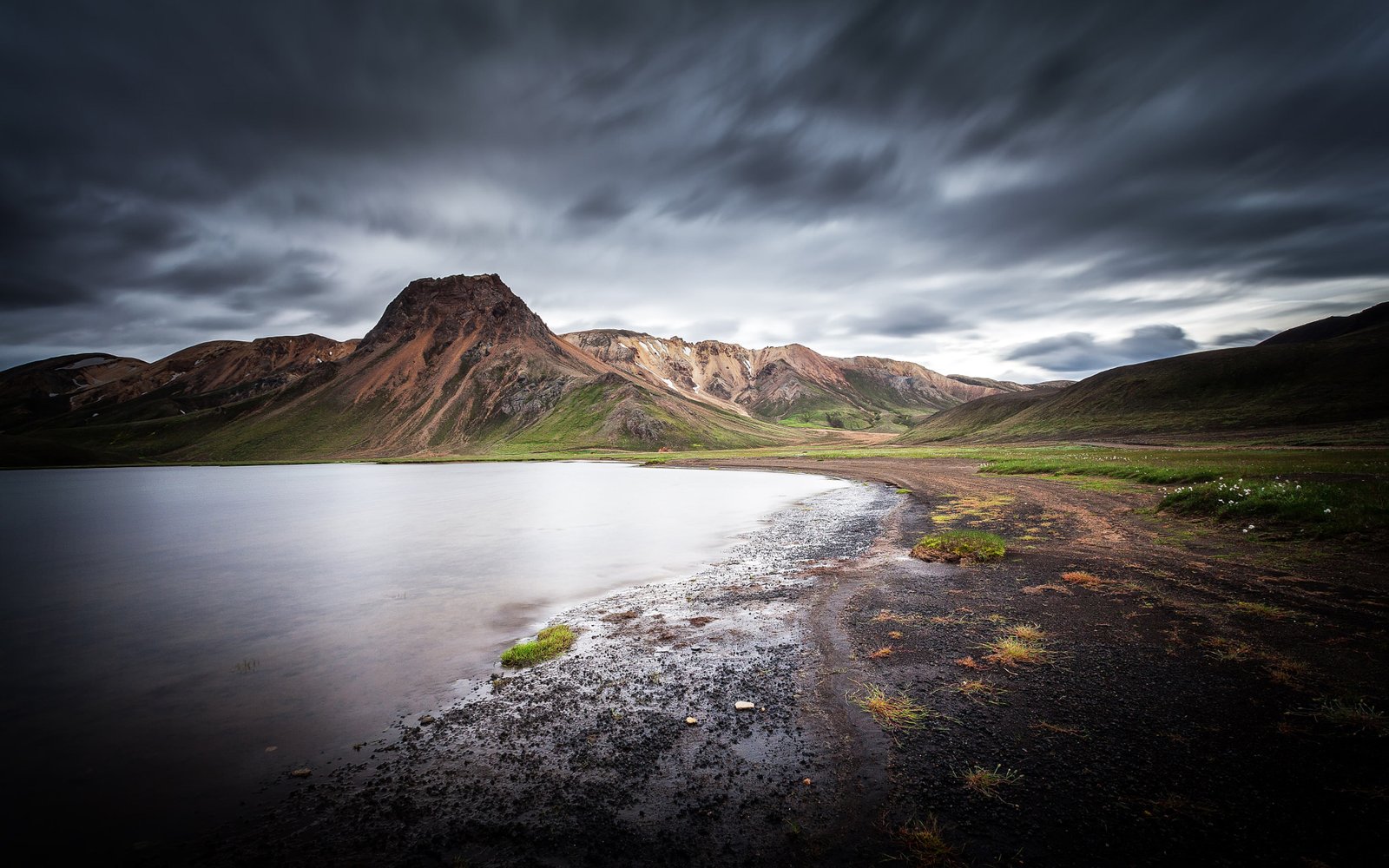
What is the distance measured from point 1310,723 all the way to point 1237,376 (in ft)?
693

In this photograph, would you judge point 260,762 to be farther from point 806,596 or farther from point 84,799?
point 806,596

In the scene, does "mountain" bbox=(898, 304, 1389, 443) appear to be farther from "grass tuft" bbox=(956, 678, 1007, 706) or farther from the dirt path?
"grass tuft" bbox=(956, 678, 1007, 706)

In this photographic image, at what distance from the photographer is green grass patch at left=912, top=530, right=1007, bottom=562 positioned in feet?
67.4

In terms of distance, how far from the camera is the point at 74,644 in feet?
55.3

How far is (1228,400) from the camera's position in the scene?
14300 cm

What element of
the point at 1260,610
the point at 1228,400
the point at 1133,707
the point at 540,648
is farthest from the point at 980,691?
the point at 1228,400

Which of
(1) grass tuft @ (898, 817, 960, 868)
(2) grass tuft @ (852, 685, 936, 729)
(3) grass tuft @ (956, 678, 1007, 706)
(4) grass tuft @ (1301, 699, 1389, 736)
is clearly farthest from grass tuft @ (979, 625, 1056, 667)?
(1) grass tuft @ (898, 817, 960, 868)

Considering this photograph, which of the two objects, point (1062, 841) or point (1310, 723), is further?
point (1310, 723)

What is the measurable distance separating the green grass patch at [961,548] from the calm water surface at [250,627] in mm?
10317

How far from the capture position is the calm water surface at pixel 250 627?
395 inches

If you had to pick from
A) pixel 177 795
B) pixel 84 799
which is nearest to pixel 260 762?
pixel 177 795

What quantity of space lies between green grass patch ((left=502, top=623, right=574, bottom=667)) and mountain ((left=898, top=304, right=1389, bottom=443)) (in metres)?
116

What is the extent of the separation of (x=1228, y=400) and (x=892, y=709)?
7700 inches

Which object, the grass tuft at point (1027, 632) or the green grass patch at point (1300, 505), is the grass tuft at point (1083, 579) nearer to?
the grass tuft at point (1027, 632)
